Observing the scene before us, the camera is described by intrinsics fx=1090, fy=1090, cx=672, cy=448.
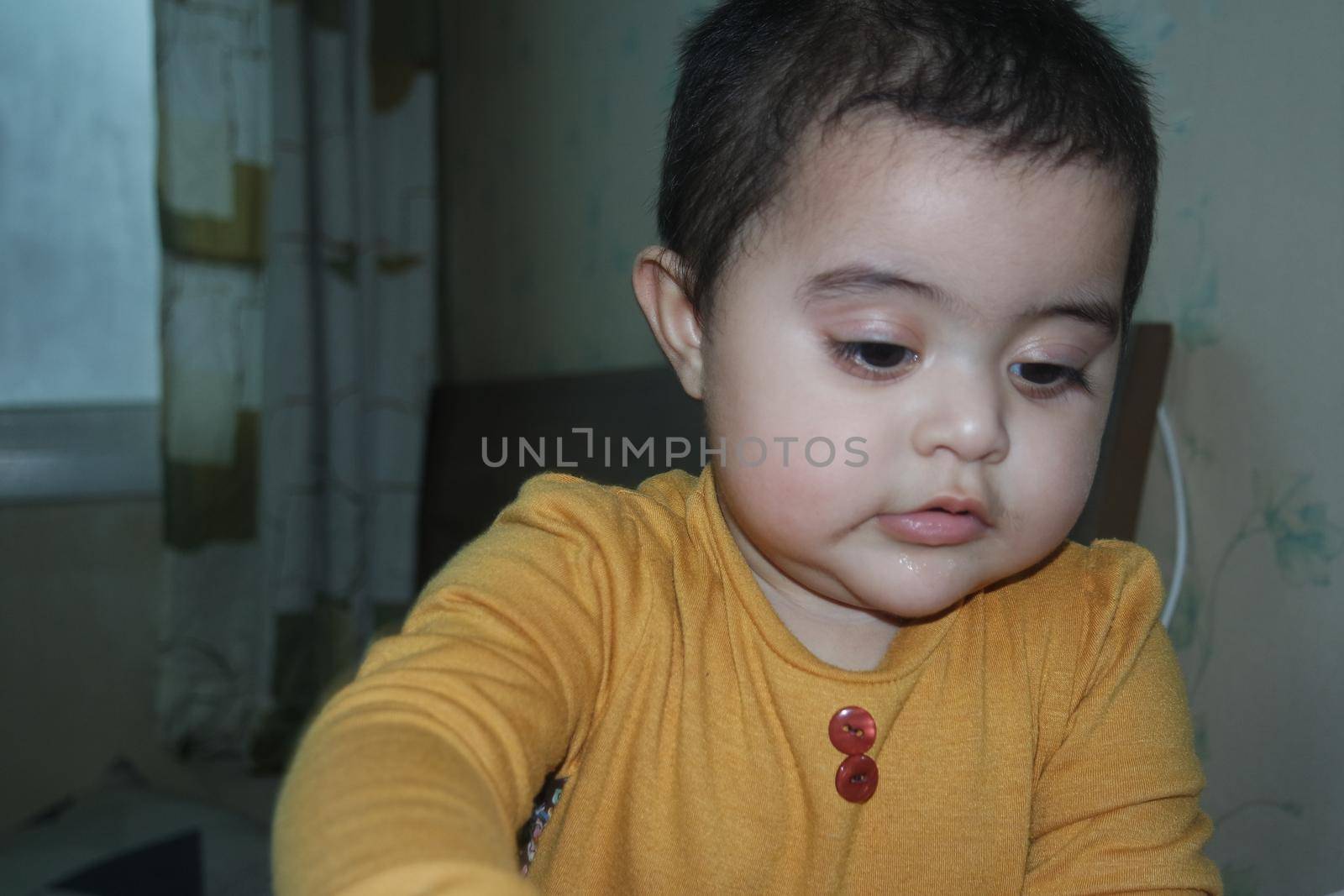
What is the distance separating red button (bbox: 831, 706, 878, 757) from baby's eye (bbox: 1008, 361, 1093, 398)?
23cm

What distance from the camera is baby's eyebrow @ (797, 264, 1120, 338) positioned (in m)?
0.62

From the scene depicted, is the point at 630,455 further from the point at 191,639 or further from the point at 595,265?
the point at 191,639

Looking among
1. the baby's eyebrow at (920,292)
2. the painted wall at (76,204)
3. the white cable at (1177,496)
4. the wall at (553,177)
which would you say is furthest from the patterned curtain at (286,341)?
the baby's eyebrow at (920,292)

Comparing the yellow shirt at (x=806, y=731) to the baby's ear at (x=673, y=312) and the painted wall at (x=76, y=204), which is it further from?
the painted wall at (x=76, y=204)

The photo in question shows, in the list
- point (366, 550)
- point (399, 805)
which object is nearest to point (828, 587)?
point (399, 805)

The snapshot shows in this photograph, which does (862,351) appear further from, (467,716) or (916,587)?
(467,716)

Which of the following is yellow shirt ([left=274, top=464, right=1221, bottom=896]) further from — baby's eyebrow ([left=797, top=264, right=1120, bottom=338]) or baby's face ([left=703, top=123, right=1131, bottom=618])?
baby's eyebrow ([left=797, top=264, right=1120, bottom=338])

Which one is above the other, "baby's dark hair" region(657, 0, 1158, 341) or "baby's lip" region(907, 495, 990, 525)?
"baby's dark hair" region(657, 0, 1158, 341)

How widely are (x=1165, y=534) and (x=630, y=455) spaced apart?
2.22 ft

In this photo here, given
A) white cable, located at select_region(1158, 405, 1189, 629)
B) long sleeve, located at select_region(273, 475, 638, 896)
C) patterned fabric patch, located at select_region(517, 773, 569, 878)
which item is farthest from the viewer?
white cable, located at select_region(1158, 405, 1189, 629)

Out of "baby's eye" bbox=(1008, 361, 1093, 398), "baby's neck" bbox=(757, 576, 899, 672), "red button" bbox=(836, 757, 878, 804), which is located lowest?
"red button" bbox=(836, 757, 878, 804)

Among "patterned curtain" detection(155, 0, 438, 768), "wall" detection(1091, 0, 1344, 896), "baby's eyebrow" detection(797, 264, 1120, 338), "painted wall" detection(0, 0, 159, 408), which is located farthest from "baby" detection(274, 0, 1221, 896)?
"painted wall" detection(0, 0, 159, 408)

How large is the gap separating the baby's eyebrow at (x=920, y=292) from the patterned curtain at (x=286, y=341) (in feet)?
5.24

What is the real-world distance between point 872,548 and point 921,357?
12 centimetres
